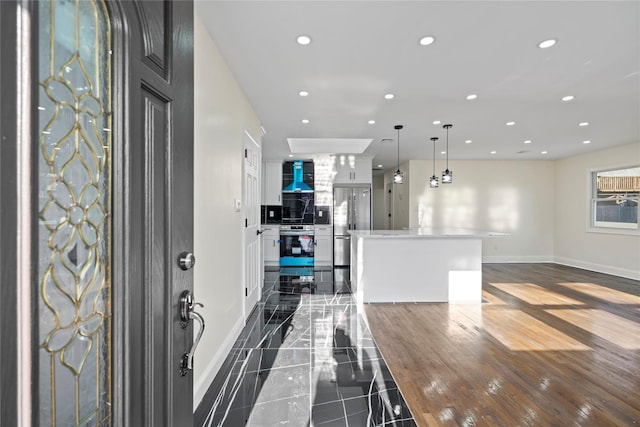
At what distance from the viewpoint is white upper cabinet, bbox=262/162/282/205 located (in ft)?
22.1

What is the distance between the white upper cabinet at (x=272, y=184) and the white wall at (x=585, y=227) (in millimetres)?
6590

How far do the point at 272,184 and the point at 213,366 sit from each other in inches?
193

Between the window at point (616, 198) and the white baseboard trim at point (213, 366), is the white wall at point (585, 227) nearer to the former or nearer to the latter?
the window at point (616, 198)

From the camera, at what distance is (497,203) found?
721 cm

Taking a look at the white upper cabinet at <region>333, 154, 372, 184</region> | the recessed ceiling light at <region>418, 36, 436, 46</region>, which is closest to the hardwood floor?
the recessed ceiling light at <region>418, 36, 436, 46</region>

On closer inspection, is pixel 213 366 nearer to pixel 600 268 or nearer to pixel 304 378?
pixel 304 378

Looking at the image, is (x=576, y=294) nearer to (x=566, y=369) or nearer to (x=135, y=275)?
(x=566, y=369)

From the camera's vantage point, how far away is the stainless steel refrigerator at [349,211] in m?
6.63

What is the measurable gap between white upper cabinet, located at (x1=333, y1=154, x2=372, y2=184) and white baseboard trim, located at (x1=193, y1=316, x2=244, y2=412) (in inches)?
172

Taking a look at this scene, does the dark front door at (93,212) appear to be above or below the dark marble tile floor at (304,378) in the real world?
above

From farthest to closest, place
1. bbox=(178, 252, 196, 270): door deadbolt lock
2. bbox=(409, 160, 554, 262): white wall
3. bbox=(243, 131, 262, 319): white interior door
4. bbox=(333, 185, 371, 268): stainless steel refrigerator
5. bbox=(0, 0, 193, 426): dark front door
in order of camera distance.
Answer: bbox=(409, 160, 554, 262): white wall, bbox=(333, 185, 371, 268): stainless steel refrigerator, bbox=(243, 131, 262, 319): white interior door, bbox=(178, 252, 196, 270): door deadbolt lock, bbox=(0, 0, 193, 426): dark front door

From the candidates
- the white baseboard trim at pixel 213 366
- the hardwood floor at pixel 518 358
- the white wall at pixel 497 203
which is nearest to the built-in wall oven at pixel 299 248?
the white wall at pixel 497 203

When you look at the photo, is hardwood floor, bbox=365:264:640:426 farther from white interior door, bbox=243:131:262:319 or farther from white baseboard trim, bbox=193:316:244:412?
white interior door, bbox=243:131:262:319

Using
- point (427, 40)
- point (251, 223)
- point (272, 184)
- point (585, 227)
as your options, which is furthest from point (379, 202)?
point (427, 40)
